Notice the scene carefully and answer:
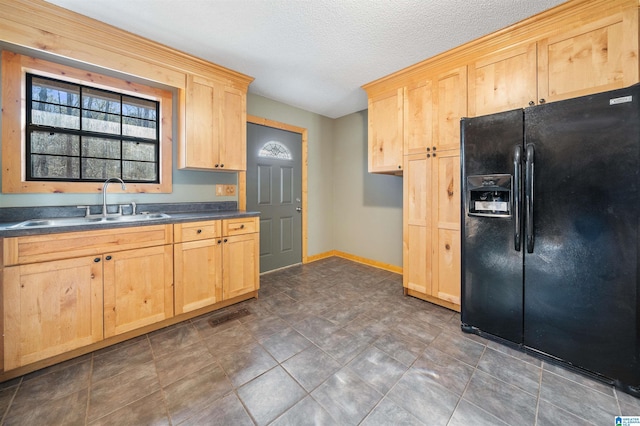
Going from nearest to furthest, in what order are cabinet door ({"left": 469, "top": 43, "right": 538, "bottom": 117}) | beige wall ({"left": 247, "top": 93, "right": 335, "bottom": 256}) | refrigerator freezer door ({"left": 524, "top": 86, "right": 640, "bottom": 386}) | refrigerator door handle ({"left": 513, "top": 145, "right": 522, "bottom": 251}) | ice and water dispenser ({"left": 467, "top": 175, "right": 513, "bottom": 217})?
1. refrigerator freezer door ({"left": 524, "top": 86, "right": 640, "bottom": 386})
2. refrigerator door handle ({"left": 513, "top": 145, "right": 522, "bottom": 251})
3. ice and water dispenser ({"left": 467, "top": 175, "right": 513, "bottom": 217})
4. cabinet door ({"left": 469, "top": 43, "right": 538, "bottom": 117})
5. beige wall ({"left": 247, "top": 93, "right": 335, "bottom": 256})

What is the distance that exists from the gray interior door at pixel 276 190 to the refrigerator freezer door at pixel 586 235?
9.55ft

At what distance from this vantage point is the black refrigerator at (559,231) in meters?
1.47

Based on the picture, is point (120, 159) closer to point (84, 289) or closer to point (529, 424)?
point (84, 289)

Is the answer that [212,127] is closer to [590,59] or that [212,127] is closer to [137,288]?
[137,288]

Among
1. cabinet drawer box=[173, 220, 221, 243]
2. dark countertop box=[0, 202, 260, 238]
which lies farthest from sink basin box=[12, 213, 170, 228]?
cabinet drawer box=[173, 220, 221, 243]

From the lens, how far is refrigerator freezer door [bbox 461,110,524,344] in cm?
184

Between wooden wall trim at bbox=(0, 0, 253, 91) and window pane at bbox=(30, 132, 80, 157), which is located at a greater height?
wooden wall trim at bbox=(0, 0, 253, 91)

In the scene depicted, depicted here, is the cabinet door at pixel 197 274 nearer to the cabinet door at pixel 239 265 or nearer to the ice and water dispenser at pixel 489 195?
the cabinet door at pixel 239 265

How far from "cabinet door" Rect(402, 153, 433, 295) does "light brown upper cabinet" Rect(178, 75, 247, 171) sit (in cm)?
195

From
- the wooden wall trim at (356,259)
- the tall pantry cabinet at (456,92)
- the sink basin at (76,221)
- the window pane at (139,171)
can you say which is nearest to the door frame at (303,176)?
the wooden wall trim at (356,259)

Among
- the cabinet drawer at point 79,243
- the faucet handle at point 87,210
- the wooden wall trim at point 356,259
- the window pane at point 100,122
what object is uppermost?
the window pane at point 100,122

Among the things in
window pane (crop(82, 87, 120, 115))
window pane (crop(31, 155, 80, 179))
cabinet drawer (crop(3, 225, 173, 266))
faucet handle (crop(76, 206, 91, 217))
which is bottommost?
cabinet drawer (crop(3, 225, 173, 266))

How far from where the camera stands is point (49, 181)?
2.09m

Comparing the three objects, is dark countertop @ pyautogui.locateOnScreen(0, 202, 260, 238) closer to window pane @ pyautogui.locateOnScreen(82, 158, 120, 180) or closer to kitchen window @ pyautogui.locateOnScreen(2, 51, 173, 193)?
kitchen window @ pyautogui.locateOnScreen(2, 51, 173, 193)
